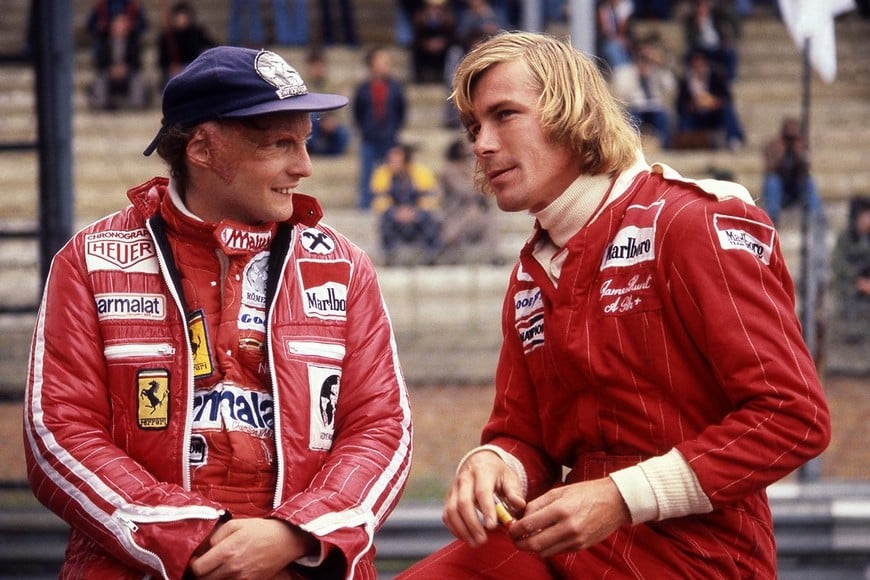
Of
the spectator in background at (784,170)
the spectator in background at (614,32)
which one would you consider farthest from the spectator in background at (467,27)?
the spectator in background at (784,170)

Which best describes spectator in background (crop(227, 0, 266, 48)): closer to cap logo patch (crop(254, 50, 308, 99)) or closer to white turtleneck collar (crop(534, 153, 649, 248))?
cap logo patch (crop(254, 50, 308, 99))


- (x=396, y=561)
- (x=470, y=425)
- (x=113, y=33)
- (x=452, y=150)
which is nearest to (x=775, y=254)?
(x=396, y=561)

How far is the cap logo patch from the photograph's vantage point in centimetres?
321

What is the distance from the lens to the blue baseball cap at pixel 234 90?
3189 millimetres

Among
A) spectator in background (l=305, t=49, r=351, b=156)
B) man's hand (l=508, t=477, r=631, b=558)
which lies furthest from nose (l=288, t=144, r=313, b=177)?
spectator in background (l=305, t=49, r=351, b=156)

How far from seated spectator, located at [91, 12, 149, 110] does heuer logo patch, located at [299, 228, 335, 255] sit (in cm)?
1346

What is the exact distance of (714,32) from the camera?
17.5 meters

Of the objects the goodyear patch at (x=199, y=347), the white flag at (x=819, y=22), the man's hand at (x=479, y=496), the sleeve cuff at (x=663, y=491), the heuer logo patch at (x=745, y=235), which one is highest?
the white flag at (x=819, y=22)

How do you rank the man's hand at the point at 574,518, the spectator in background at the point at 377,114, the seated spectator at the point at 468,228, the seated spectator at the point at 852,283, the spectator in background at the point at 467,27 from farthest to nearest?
the spectator in background at the point at 467,27
the spectator in background at the point at 377,114
the seated spectator at the point at 468,228
the seated spectator at the point at 852,283
the man's hand at the point at 574,518

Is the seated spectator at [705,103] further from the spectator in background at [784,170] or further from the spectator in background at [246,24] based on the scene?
the spectator in background at [246,24]

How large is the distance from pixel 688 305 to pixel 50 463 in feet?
4.82

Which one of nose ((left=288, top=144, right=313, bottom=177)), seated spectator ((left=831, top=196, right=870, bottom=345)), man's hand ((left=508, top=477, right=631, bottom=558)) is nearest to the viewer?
man's hand ((left=508, top=477, right=631, bottom=558))

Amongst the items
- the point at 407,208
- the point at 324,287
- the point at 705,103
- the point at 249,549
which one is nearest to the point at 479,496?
the point at 249,549

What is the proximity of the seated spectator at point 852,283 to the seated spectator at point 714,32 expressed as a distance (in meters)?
10.4
